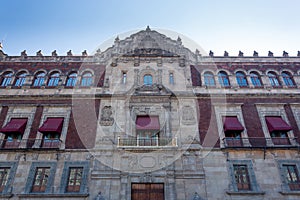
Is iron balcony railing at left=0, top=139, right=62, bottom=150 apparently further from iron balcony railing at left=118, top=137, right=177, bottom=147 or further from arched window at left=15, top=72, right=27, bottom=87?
arched window at left=15, top=72, right=27, bottom=87

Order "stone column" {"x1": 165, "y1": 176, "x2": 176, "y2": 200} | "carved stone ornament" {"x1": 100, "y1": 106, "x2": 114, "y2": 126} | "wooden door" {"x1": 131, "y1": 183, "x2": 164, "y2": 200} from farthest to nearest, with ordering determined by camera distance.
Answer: "carved stone ornament" {"x1": 100, "y1": 106, "x2": 114, "y2": 126} < "wooden door" {"x1": 131, "y1": 183, "x2": 164, "y2": 200} < "stone column" {"x1": 165, "y1": 176, "x2": 176, "y2": 200}

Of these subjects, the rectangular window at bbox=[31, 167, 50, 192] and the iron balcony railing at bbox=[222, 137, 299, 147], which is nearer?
the rectangular window at bbox=[31, 167, 50, 192]

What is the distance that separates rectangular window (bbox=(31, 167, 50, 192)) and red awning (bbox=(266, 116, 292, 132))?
17.2 m

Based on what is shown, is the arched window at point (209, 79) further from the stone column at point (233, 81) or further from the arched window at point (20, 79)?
the arched window at point (20, 79)

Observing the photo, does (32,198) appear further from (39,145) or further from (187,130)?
(187,130)

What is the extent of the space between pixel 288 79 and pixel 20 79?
25067 mm

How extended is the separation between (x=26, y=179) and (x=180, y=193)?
423 inches

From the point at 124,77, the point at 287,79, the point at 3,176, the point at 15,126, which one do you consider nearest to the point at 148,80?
the point at 124,77

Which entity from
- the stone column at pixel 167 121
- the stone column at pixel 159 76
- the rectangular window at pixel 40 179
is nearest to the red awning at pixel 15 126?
the rectangular window at pixel 40 179

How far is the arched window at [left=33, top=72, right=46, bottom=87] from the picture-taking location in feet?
69.3

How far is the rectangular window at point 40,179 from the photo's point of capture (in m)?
16.0

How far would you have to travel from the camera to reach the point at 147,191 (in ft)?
52.1

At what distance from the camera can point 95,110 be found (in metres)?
19.3

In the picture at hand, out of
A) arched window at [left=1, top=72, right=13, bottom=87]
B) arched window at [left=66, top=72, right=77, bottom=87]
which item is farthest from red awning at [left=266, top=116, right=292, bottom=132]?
arched window at [left=1, top=72, right=13, bottom=87]
